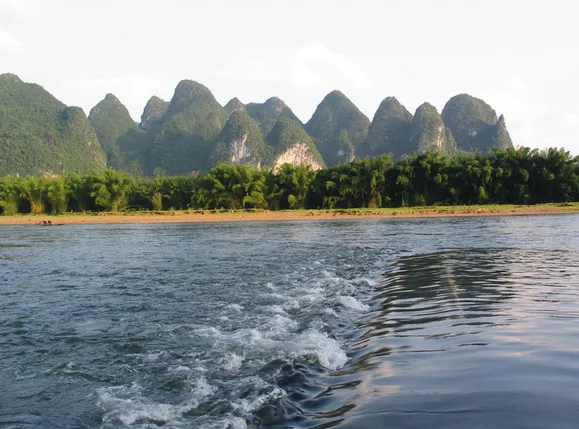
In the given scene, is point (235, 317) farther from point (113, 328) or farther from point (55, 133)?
point (55, 133)

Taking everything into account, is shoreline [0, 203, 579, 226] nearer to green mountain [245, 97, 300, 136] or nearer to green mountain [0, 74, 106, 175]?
green mountain [0, 74, 106, 175]

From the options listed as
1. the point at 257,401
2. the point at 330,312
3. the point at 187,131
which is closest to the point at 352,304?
the point at 330,312

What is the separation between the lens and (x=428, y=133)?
92.9 metres

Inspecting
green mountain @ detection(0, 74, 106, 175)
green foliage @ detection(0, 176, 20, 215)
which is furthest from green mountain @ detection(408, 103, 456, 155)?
green foliage @ detection(0, 176, 20, 215)

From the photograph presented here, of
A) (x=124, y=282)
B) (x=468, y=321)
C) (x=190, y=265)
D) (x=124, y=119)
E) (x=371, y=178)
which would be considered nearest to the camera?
(x=468, y=321)

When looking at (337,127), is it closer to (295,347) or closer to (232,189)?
(232,189)

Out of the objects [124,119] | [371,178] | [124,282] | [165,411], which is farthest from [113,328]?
[124,119]

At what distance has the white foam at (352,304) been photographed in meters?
6.23

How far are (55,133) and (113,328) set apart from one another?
9442 cm

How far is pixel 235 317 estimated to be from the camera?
5926 millimetres

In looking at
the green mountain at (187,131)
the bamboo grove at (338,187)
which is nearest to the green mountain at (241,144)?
the green mountain at (187,131)

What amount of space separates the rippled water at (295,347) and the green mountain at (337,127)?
10262 centimetres

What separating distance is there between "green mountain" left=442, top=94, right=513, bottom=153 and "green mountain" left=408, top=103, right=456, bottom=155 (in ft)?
19.5

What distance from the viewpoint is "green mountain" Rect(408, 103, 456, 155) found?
91387 millimetres
